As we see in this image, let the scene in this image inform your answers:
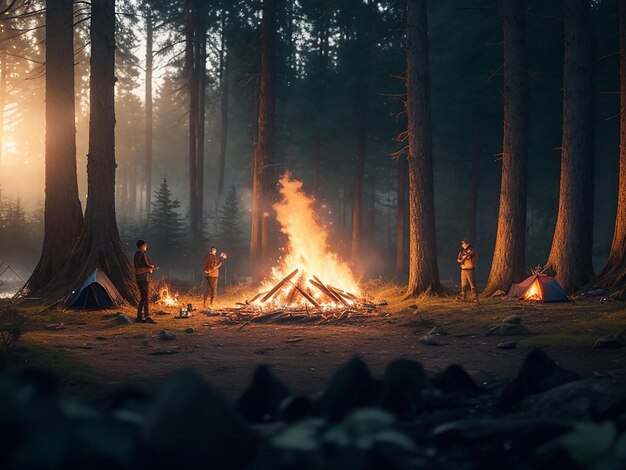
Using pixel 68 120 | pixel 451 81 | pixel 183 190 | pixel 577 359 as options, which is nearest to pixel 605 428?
pixel 577 359

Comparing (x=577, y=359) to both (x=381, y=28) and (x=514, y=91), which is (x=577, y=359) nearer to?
(x=514, y=91)

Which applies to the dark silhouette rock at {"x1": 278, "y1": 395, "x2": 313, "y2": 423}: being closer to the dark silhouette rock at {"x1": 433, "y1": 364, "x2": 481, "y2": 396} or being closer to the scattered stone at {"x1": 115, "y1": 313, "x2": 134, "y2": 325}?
the dark silhouette rock at {"x1": 433, "y1": 364, "x2": 481, "y2": 396}

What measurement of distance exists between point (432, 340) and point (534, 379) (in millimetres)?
6939

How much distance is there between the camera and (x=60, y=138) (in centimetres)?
A: 1755

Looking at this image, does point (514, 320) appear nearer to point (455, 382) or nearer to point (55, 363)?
point (455, 382)

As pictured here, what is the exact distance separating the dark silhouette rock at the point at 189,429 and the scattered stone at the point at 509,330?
32.7ft

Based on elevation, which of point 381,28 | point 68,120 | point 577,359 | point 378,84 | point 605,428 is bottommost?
point 577,359

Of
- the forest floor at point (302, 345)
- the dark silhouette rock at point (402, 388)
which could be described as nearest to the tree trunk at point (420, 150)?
the forest floor at point (302, 345)

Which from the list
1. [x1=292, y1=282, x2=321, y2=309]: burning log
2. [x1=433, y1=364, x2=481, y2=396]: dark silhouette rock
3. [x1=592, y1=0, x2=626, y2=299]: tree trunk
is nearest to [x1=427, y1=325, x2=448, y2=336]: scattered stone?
[x1=292, y1=282, x2=321, y2=309]: burning log

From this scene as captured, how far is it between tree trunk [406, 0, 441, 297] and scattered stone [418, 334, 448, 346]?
6.64 meters

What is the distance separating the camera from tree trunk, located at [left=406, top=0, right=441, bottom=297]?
18906 mm

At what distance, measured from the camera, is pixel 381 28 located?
33500mm

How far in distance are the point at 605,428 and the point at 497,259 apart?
1652 centimetres

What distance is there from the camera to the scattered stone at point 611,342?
9.64 m
